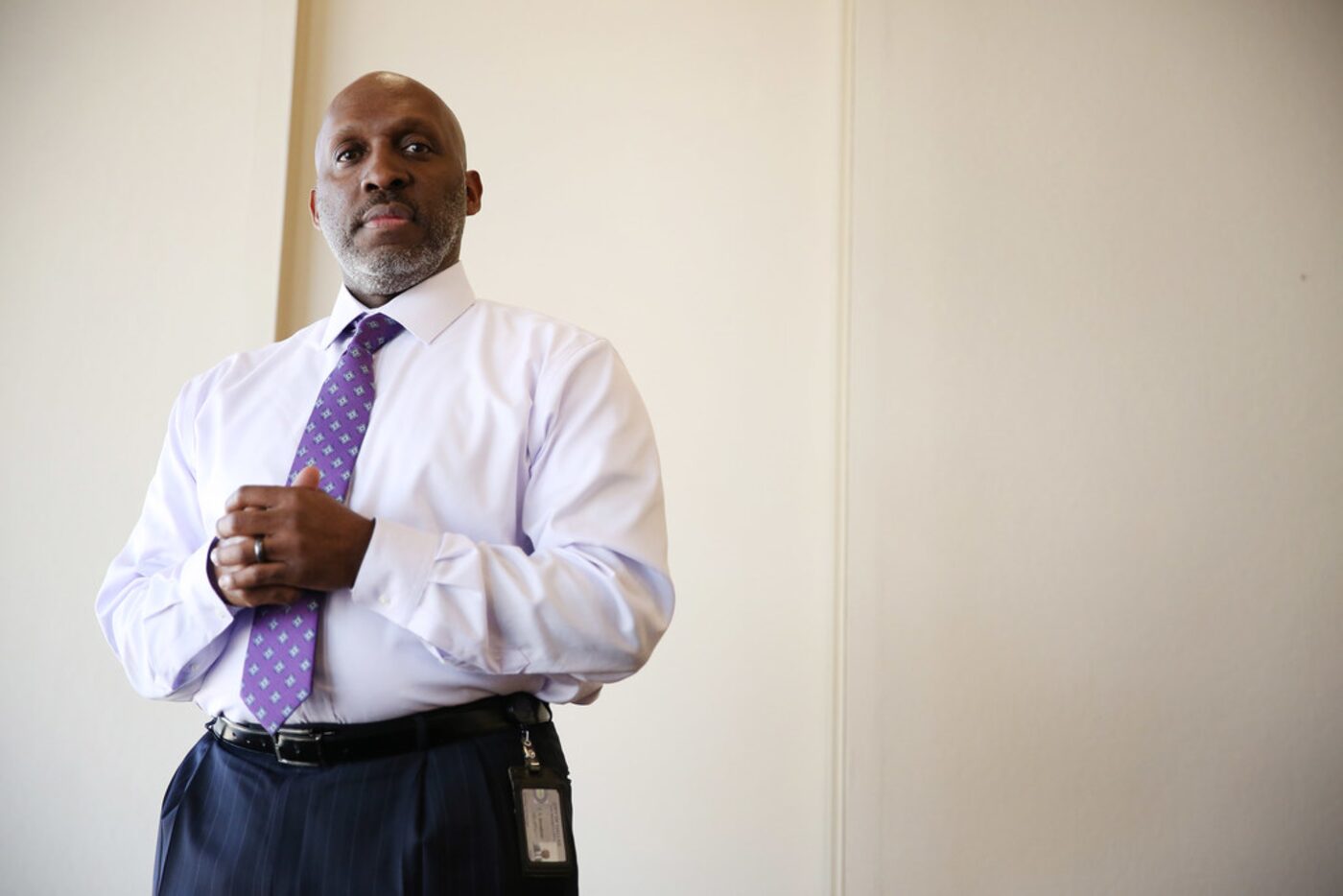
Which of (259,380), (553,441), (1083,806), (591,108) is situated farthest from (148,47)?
(1083,806)

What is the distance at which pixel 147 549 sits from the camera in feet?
5.10

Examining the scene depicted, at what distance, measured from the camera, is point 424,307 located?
5.17 feet

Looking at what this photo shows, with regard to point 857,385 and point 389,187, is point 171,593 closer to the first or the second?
point 389,187

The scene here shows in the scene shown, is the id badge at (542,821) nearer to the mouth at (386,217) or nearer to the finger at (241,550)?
the finger at (241,550)

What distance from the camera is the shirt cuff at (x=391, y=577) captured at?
126 cm

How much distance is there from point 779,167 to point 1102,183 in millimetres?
765

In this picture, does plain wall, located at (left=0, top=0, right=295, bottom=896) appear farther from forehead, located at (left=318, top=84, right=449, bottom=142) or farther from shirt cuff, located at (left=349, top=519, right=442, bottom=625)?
shirt cuff, located at (left=349, top=519, right=442, bottom=625)

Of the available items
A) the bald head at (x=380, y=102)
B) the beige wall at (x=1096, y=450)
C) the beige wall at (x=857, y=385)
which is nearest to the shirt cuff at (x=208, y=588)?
the bald head at (x=380, y=102)

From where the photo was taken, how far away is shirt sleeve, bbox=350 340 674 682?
1.26 metres

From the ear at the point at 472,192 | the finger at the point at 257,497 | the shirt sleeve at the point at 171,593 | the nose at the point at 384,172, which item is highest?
the ear at the point at 472,192

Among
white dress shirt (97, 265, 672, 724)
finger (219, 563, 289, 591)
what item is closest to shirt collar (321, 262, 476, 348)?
white dress shirt (97, 265, 672, 724)

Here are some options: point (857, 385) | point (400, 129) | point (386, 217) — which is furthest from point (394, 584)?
point (857, 385)

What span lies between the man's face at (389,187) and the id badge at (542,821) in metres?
0.65

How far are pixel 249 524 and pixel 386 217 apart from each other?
498 millimetres
